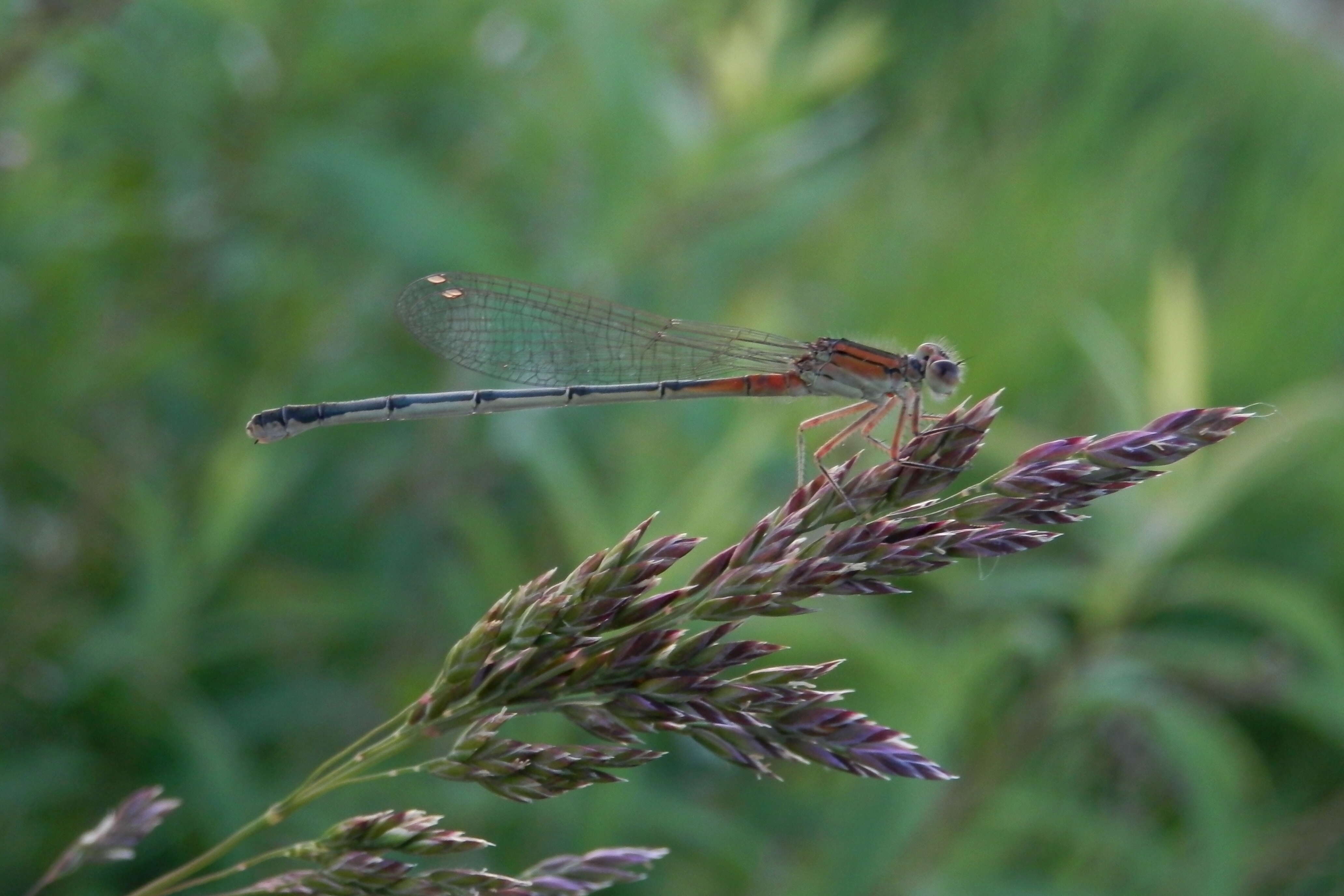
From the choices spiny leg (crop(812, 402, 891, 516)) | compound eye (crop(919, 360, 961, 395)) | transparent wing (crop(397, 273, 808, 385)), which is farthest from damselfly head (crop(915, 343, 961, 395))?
transparent wing (crop(397, 273, 808, 385))

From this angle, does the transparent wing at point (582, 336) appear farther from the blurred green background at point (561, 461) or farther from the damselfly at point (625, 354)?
the blurred green background at point (561, 461)

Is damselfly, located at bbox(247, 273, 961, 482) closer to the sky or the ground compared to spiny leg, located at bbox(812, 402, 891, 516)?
closer to the sky

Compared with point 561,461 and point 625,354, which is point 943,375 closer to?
point 625,354

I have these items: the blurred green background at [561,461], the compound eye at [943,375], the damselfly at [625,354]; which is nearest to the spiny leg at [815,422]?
the damselfly at [625,354]

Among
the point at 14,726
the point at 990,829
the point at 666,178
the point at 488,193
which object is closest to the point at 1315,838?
the point at 990,829

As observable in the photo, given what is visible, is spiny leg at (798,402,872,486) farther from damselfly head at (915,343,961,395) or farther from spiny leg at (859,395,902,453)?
damselfly head at (915,343,961,395)

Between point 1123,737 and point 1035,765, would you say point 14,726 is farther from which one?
point 1123,737

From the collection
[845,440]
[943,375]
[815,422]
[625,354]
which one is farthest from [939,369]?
[625,354]
